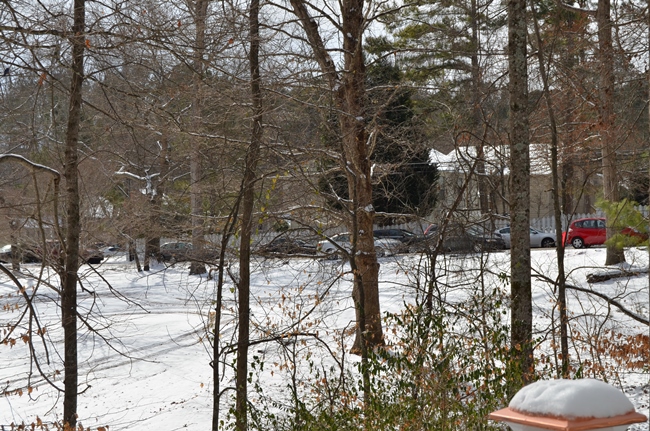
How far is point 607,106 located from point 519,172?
9933 mm

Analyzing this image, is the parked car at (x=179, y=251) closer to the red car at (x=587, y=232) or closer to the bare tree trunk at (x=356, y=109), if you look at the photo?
the bare tree trunk at (x=356, y=109)

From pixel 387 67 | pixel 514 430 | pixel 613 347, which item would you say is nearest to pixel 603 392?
pixel 514 430

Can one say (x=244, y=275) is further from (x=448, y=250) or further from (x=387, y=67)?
(x=387, y=67)

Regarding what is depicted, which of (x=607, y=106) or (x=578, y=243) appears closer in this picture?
(x=607, y=106)

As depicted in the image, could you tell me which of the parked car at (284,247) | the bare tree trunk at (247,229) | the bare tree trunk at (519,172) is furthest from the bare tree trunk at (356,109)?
the bare tree trunk at (519,172)

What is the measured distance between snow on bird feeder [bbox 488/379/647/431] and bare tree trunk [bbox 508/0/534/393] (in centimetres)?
530

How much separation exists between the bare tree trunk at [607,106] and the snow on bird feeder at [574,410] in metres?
12.3

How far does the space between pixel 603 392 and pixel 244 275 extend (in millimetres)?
6295

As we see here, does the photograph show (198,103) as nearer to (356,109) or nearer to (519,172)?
(356,109)

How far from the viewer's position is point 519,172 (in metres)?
7.29

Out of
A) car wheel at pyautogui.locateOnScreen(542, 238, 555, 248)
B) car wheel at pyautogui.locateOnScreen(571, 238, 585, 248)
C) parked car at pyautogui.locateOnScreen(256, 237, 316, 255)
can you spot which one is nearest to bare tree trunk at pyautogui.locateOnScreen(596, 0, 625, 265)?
parked car at pyautogui.locateOnScreen(256, 237, 316, 255)

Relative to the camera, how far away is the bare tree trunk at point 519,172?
7.25 metres

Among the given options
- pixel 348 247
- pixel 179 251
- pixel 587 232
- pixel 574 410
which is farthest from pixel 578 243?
pixel 574 410

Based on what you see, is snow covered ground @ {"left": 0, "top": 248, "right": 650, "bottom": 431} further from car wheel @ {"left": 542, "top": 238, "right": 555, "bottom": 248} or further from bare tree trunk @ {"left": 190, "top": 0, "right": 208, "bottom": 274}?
car wheel @ {"left": 542, "top": 238, "right": 555, "bottom": 248}
